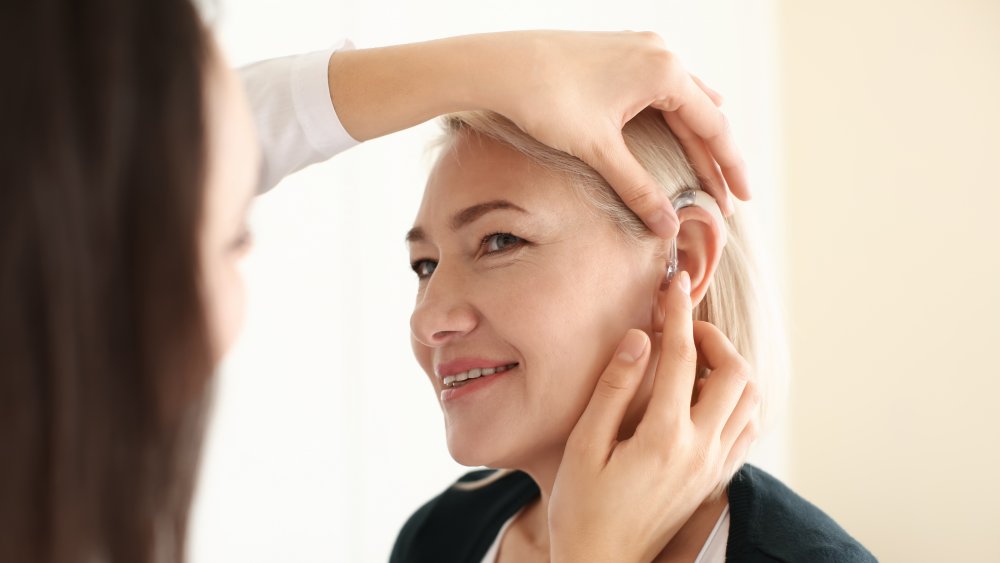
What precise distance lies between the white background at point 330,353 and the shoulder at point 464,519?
50 centimetres

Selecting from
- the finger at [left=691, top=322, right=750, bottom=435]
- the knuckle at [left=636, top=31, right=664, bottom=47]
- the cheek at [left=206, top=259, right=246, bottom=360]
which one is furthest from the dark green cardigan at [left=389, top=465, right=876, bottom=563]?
the cheek at [left=206, top=259, right=246, bottom=360]

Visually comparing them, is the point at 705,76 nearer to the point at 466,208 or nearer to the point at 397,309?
the point at 397,309

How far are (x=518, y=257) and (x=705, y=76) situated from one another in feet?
6.23

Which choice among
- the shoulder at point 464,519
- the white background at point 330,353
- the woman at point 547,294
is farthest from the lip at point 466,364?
the white background at point 330,353

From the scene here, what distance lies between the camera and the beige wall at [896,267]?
94.9 inches

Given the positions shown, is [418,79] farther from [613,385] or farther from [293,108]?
[613,385]

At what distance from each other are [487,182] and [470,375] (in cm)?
31

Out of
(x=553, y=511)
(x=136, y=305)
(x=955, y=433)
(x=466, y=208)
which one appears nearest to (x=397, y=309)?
(x=466, y=208)

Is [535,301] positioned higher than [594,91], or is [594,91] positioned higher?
[594,91]

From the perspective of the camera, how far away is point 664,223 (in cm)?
127

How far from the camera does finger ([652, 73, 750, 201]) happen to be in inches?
46.5

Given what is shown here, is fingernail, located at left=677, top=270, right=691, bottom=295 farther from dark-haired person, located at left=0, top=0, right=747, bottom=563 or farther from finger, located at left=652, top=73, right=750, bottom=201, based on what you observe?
dark-haired person, located at left=0, top=0, right=747, bottom=563

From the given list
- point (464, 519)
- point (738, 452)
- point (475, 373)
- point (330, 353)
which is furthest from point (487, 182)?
point (330, 353)

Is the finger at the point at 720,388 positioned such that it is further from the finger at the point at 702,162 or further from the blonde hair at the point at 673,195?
the finger at the point at 702,162
